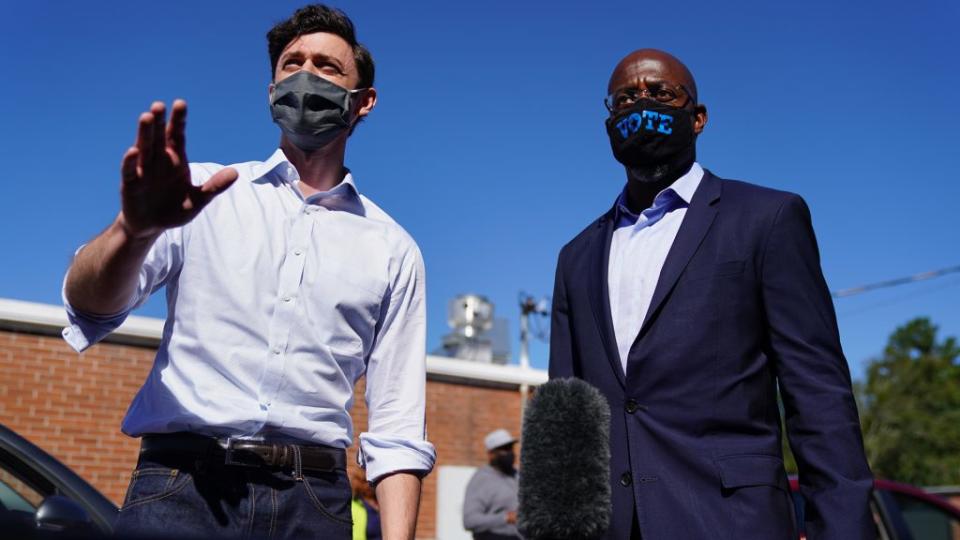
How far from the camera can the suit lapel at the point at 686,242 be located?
250cm

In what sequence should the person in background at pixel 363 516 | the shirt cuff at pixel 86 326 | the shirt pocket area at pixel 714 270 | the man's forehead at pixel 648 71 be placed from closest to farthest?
the shirt cuff at pixel 86 326 → the shirt pocket area at pixel 714 270 → the man's forehead at pixel 648 71 → the person in background at pixel 363 516

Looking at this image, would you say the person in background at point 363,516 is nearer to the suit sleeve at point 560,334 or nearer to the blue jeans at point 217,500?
the suit sleeve at point 560,334

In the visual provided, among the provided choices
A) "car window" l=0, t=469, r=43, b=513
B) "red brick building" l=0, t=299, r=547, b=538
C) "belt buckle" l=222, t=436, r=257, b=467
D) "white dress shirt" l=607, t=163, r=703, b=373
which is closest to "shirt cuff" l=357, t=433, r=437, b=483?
"belt buckle" l=222, t=436, r=257, b=467

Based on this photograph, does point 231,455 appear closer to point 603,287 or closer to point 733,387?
point 603,287

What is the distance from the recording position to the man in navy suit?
7.36 ft

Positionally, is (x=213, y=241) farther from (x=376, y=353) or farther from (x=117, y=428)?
(x=117, y=428)


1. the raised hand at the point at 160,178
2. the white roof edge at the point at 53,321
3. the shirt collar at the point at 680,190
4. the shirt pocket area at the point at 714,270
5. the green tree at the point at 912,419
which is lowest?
the raised hand at the point at 160,178

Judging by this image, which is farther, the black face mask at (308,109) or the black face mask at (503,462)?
the black face mask at (503,462)

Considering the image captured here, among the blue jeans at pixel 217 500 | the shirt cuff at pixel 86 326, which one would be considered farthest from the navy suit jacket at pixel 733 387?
the shirt cuff at pixel 86 326

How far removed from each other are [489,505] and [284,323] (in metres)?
6.55

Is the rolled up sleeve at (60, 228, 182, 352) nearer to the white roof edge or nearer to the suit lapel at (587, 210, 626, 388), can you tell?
the suit lapel at (587, 210, 626, 388)

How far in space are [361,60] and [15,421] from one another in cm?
997

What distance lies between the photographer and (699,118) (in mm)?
2930

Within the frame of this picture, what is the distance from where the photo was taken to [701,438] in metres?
2.36
